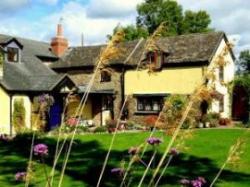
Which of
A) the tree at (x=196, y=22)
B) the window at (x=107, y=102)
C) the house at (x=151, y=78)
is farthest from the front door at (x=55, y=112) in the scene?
the tree at (x=196, y=22)

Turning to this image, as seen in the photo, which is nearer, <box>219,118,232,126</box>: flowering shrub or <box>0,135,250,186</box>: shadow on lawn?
<box>0,135,250,186</box>: shadow on lawn

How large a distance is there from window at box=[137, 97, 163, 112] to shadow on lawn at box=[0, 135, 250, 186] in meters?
17.5

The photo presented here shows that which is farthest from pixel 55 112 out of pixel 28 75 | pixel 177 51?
pixel 177 51

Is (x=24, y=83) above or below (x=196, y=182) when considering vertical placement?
above

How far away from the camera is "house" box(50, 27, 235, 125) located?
112 feet

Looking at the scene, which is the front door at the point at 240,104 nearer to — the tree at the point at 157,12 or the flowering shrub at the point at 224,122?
the flowering shrub at the point at 224,122

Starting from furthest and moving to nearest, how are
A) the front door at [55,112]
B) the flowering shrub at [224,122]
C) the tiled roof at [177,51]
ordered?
the tiled roof at [177,51] → the flowering shrub at [224,122] → the front door at [55,112]

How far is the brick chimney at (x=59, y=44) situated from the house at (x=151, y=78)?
2180mm

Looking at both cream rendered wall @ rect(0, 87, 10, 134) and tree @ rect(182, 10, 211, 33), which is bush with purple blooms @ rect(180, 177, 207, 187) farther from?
tree @ rect(182, 10, 211, 33)

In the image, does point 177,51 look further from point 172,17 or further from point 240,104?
point 172,17

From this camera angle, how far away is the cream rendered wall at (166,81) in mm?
33844

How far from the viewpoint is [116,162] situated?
13.9m

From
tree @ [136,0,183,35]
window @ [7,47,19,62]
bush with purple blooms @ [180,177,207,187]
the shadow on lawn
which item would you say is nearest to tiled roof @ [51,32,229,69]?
window @ [7,47,19,62]

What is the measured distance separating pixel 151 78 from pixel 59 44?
9419 millimetres
